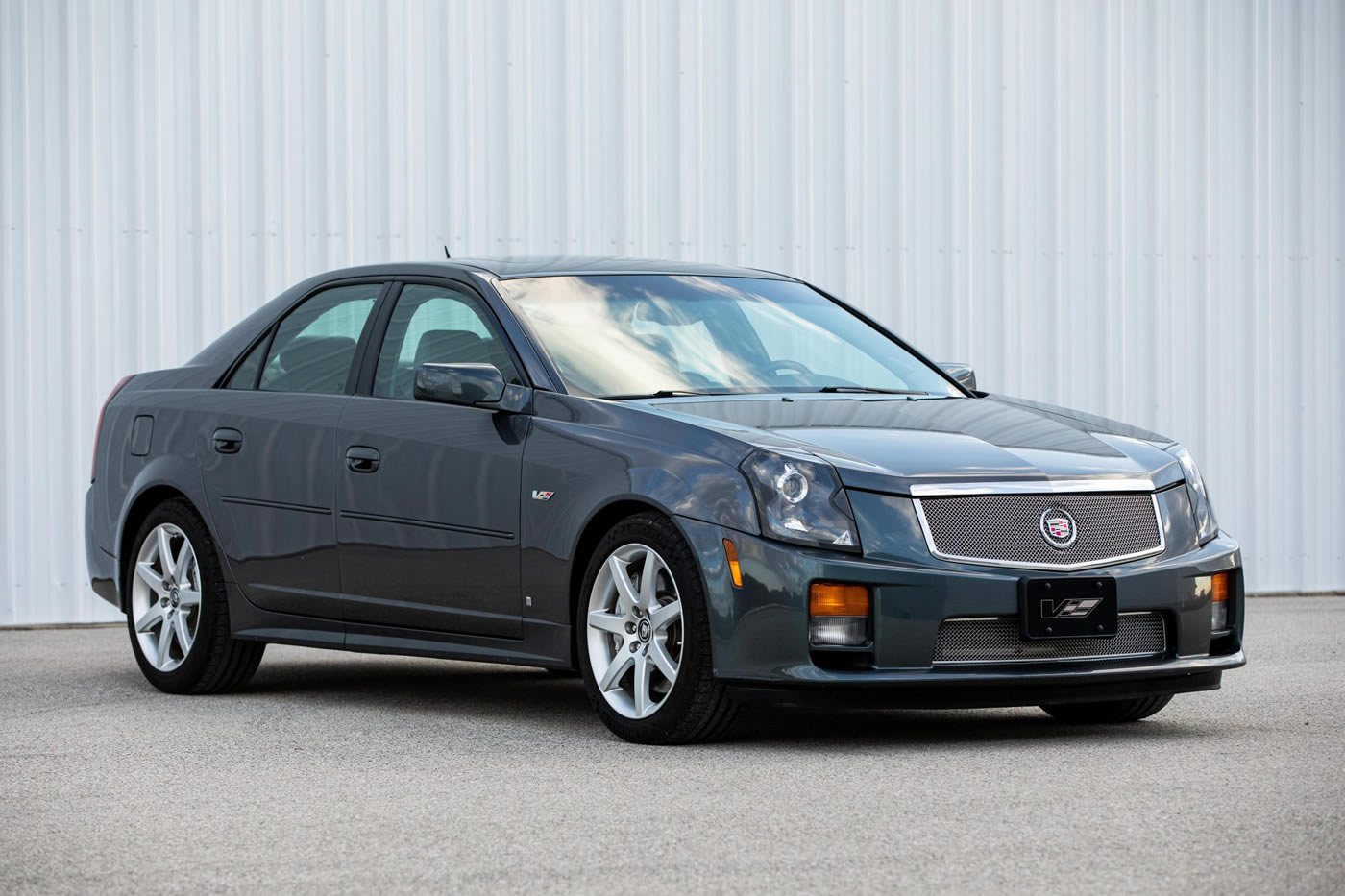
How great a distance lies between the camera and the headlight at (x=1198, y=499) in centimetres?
649

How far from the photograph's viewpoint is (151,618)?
838 centimetres

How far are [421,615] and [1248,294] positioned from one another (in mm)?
8362

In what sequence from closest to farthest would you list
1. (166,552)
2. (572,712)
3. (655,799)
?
(655,799) < (572,712) < (166,552)

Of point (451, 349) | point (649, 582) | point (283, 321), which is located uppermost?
point (283, 321)

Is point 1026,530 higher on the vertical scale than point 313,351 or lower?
lower

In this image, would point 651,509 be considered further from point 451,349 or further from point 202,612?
point 202,612

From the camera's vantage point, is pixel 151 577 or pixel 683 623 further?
pixel 151 577

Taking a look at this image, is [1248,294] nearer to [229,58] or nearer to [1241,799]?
[229,58]

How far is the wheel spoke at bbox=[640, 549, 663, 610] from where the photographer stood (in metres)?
6.19

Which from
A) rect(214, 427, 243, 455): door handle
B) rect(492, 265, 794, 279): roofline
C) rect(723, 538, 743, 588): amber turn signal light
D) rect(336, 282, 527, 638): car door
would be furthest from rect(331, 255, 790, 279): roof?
rect(723, 538, 743, 588): amber turn signal light

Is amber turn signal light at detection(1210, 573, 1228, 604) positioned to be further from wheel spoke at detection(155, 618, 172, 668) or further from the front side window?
wheel spoke at detection(155, 618, 172, 668)

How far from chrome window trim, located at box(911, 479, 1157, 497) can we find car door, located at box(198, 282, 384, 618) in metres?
2.48

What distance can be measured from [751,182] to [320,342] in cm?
543

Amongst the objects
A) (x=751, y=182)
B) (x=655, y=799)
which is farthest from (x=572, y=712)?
(x=751, y=182)
